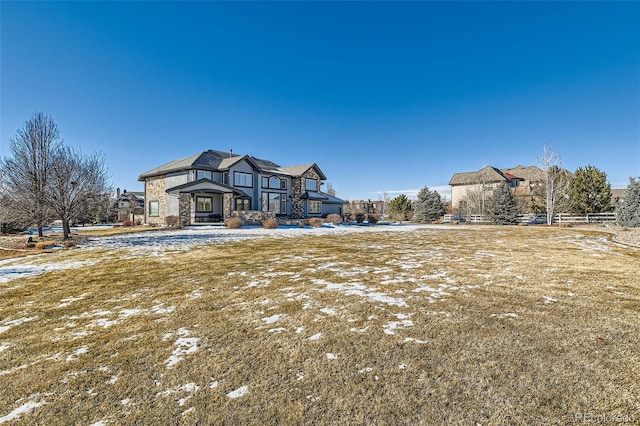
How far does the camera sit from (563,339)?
3131 mm

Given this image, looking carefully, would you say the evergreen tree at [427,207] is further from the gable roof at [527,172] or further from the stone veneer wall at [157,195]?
the stone veneer wall at [157,195]

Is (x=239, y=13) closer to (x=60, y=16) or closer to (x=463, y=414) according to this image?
(x=60, y=16)

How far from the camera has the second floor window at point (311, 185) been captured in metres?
34.6

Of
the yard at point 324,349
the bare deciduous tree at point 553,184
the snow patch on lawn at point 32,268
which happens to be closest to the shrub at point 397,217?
the bare deciduous tree at point 553,184

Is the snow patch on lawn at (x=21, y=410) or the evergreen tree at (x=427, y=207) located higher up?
the evergreen tree at (x=427, y=207)

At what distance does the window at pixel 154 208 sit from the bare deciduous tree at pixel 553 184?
3924 centimetres

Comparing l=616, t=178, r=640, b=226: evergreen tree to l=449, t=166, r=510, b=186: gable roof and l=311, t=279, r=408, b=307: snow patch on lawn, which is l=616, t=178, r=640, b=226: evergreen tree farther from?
l=311, t=279, r=408, b=307: snow patch on lawn

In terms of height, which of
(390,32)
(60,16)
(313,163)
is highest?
(390,32)

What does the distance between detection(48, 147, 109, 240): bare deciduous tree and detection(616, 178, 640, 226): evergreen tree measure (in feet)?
124

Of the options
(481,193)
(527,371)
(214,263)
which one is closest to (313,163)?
(481,193)

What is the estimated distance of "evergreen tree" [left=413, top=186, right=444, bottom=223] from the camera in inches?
1342

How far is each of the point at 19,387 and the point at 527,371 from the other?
4.74m

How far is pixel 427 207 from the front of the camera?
34.2 metres

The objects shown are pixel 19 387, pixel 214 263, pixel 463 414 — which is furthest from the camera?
pixel 214 263
